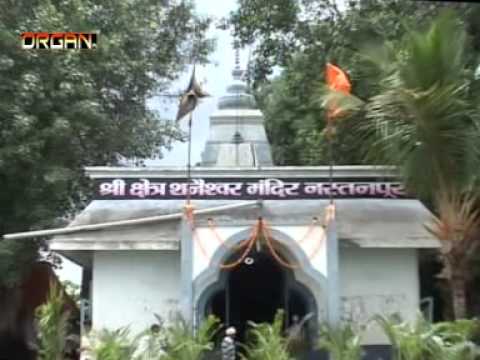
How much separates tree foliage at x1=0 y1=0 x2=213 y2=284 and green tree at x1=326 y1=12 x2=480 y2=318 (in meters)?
6.59

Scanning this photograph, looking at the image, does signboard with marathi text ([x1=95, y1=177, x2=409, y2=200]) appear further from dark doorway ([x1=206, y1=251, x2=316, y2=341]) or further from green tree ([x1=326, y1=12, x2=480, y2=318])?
green tree ([x1=326, y1=12, x2=480, y2=318])

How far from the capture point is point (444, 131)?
10516 mm

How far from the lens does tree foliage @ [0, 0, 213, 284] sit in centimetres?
1467

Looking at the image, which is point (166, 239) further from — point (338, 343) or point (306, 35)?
point (306, 35)

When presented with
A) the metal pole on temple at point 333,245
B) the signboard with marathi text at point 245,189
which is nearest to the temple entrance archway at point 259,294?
the metal pole on temple at point 333,245

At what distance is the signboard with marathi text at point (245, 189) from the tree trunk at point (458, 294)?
2718 mm

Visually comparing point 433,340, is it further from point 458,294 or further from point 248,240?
point 248,240

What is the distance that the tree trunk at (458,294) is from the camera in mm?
10484

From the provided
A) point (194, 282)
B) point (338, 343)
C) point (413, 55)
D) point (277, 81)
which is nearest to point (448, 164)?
point (413, 55)

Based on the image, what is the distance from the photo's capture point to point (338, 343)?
10.2m

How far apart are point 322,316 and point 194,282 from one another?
183cm

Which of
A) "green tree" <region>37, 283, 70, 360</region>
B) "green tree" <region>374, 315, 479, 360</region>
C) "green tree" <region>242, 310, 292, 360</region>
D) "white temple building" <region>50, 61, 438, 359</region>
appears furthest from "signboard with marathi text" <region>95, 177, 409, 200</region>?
"green tree" <region>374, 315, 479, 360</region>

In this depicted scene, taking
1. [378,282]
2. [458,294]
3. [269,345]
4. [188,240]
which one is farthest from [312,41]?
[269,345]

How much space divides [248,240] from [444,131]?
10.2 ft
